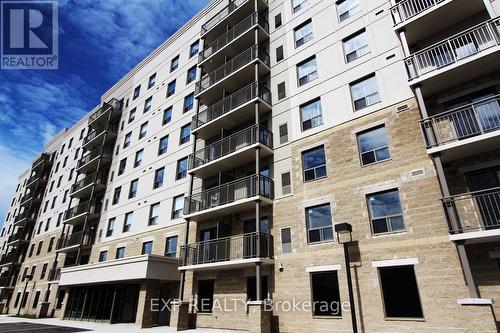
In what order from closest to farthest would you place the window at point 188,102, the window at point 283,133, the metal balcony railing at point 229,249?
1. the metal balcony railing at point 229,249
2. the window at point 283,133
3. the window at point 188,102

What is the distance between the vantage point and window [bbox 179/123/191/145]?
81.1 ft

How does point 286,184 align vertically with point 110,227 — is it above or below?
below

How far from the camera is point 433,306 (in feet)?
35.4

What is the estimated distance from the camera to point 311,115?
17422mm

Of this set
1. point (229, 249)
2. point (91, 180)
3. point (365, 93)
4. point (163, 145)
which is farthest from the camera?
point (91, 180)

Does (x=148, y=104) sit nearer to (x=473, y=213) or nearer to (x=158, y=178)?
(x=158, y=178)

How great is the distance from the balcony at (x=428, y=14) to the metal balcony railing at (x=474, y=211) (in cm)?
769

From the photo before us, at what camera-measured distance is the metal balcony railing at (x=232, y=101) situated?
19641 millimetres

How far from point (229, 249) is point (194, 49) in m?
19.0

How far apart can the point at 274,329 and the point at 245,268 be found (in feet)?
11.3

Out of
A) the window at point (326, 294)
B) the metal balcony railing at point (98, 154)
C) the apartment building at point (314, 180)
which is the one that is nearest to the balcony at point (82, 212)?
the apartment building at point (314, 180)

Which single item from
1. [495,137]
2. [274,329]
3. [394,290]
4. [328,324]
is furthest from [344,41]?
[274,329]

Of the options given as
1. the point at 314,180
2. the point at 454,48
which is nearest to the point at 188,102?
the point at 314,180

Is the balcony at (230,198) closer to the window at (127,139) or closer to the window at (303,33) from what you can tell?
the window at (303,33)
